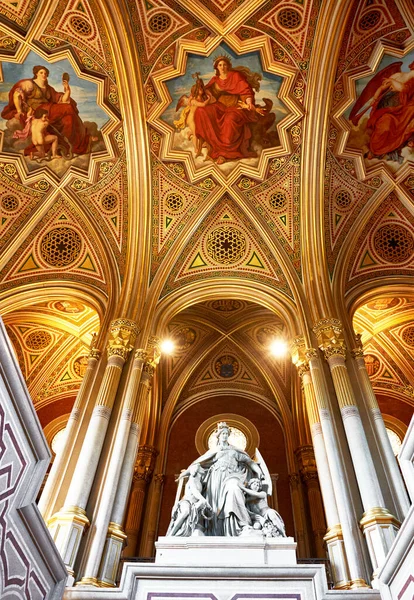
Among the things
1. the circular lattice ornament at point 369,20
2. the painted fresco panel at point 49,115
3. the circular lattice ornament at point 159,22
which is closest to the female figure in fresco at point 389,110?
the circular lattice ornament at point 369,20

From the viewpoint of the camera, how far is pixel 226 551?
7516mm

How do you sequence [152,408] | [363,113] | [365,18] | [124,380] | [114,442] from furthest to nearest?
[152,408]
[363,113]
[365,18]
[124,380]
[114,442]

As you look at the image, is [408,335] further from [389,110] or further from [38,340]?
[38,340]

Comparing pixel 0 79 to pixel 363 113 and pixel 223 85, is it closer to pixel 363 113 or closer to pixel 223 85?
pixel 223 85

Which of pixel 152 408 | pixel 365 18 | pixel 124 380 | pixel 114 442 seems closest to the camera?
pixel 114 442

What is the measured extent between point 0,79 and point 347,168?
909 cm

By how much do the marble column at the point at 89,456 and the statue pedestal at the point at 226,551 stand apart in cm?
158

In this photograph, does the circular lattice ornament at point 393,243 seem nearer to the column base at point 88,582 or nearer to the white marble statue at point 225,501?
the white marble statue at point 225,501

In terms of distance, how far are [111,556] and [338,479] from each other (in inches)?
163

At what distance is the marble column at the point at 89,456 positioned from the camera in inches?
336

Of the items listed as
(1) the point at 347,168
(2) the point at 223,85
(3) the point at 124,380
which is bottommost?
(3) the point at 124,380

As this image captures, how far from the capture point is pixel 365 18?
1285 centimetres

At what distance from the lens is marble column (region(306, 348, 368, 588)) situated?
8359mm

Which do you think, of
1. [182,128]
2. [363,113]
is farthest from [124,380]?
[363,113]
